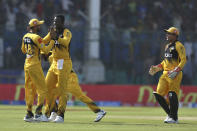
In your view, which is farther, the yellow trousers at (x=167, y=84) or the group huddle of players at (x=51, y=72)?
the yellow trousers at (x=167, y=84)

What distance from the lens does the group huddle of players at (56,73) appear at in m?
14.5

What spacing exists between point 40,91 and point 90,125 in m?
1.53

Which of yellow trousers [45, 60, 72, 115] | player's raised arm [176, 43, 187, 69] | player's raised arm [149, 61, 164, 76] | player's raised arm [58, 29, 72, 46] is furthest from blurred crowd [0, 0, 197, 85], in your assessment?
player's raised arm [58, 29, 72, 46]

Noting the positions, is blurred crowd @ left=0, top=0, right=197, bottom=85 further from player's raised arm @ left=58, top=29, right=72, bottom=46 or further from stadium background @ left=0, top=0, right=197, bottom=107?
player's raised arm @ left=58, top=29, right=72, bottom=46

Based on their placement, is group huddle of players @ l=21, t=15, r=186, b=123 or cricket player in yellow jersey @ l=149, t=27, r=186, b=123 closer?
group huddle of players @ l=21, t=15, r=186, b=123

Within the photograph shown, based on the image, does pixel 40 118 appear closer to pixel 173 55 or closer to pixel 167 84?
pixel 167 84

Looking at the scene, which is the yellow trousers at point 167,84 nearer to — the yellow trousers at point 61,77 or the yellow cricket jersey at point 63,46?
the yellow trousers at point 61,77

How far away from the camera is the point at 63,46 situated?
14461 millimetres

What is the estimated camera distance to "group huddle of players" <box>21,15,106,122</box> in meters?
14.4

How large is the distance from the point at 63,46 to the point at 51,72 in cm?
72

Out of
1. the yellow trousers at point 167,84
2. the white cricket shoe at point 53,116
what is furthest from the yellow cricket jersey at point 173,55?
the white cricket shoe at point 53,116

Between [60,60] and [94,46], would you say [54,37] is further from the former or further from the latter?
[94,46]

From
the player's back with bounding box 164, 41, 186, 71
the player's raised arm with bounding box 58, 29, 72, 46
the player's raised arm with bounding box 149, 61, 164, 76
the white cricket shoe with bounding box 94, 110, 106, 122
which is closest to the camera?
the player's raised arm with bounding box 58, 29, 72, 46

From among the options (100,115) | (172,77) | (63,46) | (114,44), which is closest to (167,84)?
(172,77)
